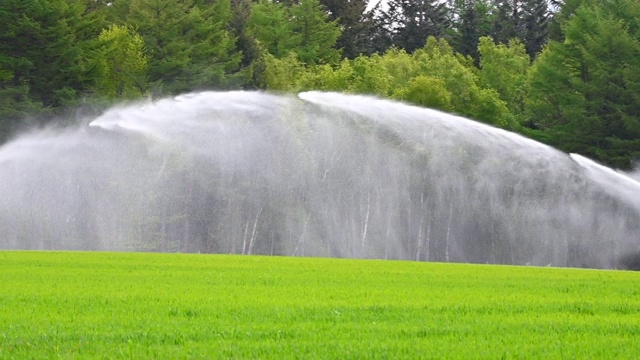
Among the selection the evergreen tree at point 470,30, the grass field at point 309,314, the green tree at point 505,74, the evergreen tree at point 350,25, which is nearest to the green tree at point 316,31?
the evergreen tree at point 350,25

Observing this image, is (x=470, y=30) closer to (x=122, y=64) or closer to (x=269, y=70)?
(x=269, y=70)

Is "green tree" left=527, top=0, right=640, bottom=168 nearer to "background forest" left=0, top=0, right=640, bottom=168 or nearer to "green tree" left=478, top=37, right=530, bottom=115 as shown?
"background forest" left=0, top=0, right=640, bottom=168

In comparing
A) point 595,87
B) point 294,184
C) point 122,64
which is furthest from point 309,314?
point 595,87

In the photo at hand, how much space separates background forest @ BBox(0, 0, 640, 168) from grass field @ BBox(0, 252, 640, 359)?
105 ft

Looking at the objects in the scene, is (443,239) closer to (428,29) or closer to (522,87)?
(522,87)

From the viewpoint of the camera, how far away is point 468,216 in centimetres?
4222

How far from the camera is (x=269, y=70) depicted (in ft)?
233

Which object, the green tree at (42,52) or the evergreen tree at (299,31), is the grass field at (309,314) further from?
the evergreen tree at (299,31)

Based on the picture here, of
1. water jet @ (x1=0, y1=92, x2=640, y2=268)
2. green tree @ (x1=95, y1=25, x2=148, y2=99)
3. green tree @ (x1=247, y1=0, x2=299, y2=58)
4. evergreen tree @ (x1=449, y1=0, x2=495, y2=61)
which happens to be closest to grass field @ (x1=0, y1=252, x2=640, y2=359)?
water jet @ (x1=0, y1=92, x2=640, y2=268)

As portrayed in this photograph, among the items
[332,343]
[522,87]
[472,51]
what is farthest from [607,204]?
[472,51]

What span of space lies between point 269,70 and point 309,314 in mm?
56937

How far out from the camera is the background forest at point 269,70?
180ft

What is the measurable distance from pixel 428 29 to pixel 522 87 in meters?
28.0

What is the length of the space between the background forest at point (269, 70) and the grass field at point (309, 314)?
31.9m
